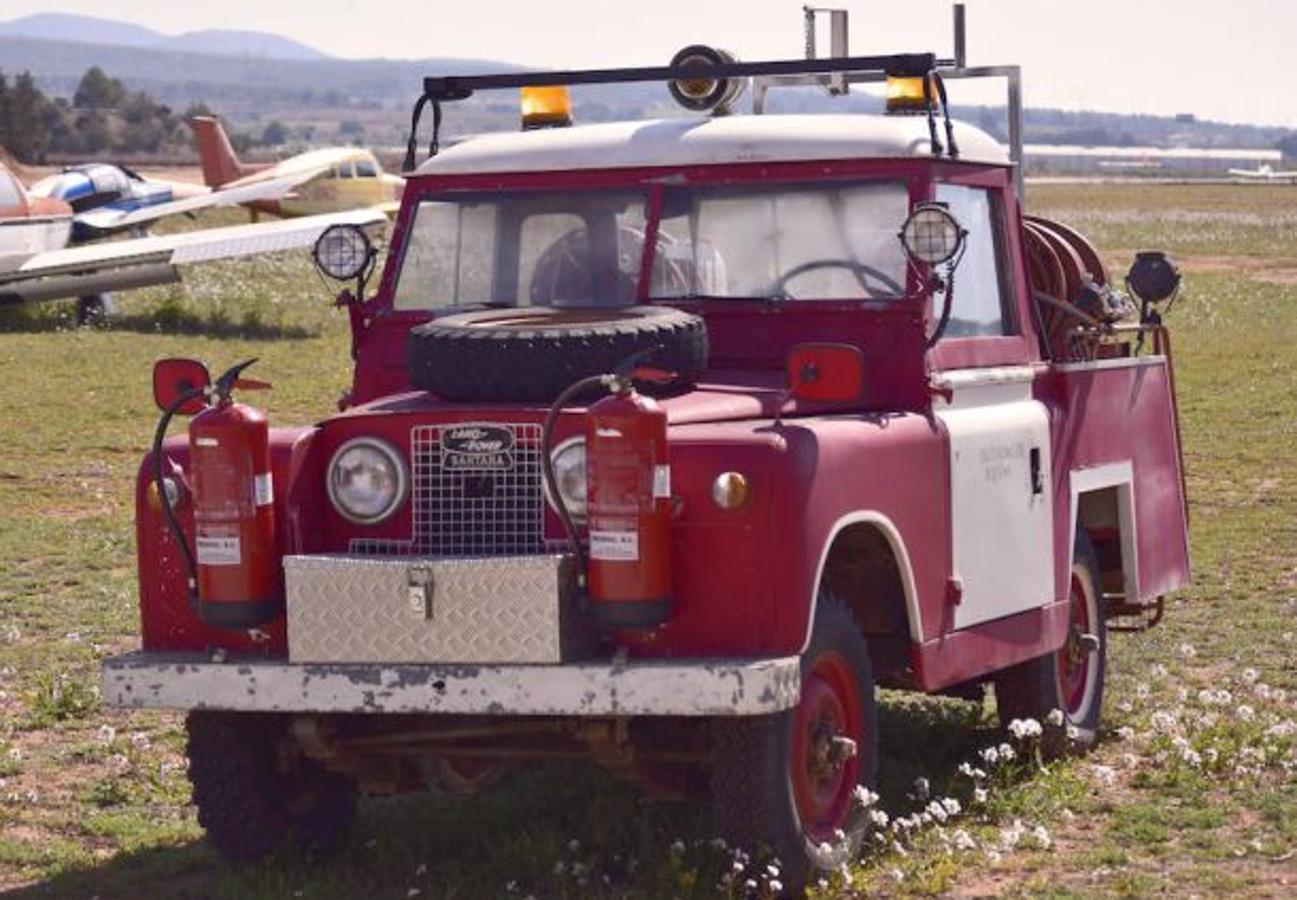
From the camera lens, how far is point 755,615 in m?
6.87

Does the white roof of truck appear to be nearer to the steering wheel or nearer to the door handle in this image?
the steering wheel

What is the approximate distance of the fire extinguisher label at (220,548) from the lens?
23.5 feet

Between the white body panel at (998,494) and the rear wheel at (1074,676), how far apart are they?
0.40 m

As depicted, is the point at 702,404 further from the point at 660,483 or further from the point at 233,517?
the point at 233,517

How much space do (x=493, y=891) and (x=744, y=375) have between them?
1.77m

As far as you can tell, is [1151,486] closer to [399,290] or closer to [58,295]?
[399,290]

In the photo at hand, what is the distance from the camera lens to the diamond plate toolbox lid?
22.5ft

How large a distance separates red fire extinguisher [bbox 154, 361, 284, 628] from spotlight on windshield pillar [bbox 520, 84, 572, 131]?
2.65m

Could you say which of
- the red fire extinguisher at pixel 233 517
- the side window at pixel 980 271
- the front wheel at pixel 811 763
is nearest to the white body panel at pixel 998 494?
the side window at pixel 980 271

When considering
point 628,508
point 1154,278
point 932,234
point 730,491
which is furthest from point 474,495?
point 1154,278

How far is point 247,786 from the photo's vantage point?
7.69 metres

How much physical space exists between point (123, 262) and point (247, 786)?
2383cm

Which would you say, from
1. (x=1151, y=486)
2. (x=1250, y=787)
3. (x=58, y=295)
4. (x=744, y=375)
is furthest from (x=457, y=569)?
(x=58, y=295)

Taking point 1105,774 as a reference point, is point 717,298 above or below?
above
